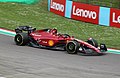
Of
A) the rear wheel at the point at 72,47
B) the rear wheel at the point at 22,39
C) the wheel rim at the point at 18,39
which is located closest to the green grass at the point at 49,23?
the rear wheel at the point at 72,47

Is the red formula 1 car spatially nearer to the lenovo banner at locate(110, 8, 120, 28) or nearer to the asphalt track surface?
the asphalt track surface

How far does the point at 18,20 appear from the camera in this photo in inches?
840

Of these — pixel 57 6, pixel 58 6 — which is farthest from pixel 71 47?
pixel 57 6

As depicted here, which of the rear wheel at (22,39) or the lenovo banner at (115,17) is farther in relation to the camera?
the lenovo banner at (115,17)

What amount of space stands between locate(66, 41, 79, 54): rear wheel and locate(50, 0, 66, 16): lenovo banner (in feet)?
37.8

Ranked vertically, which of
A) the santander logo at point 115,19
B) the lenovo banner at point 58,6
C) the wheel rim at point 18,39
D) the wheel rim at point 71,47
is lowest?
the wheel rim at point 71,47

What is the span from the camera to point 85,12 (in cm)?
2245

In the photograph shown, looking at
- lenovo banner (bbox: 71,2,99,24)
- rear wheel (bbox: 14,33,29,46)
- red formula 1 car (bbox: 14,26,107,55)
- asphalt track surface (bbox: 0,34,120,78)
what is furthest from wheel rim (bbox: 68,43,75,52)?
lenovo banner (bbox: 71,2,99,24)

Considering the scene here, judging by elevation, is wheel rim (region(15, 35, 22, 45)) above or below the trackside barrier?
below

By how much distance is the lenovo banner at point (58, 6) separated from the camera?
24.0 m

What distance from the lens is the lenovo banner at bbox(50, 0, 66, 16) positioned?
24031 millimetres

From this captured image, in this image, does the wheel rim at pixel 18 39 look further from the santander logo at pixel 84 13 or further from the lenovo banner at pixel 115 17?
the santander logo at pixel 84 13

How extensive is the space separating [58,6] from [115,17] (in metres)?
5.10

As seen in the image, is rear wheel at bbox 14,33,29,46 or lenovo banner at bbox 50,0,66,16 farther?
lenovo banner at bbox 50,0,66,16
